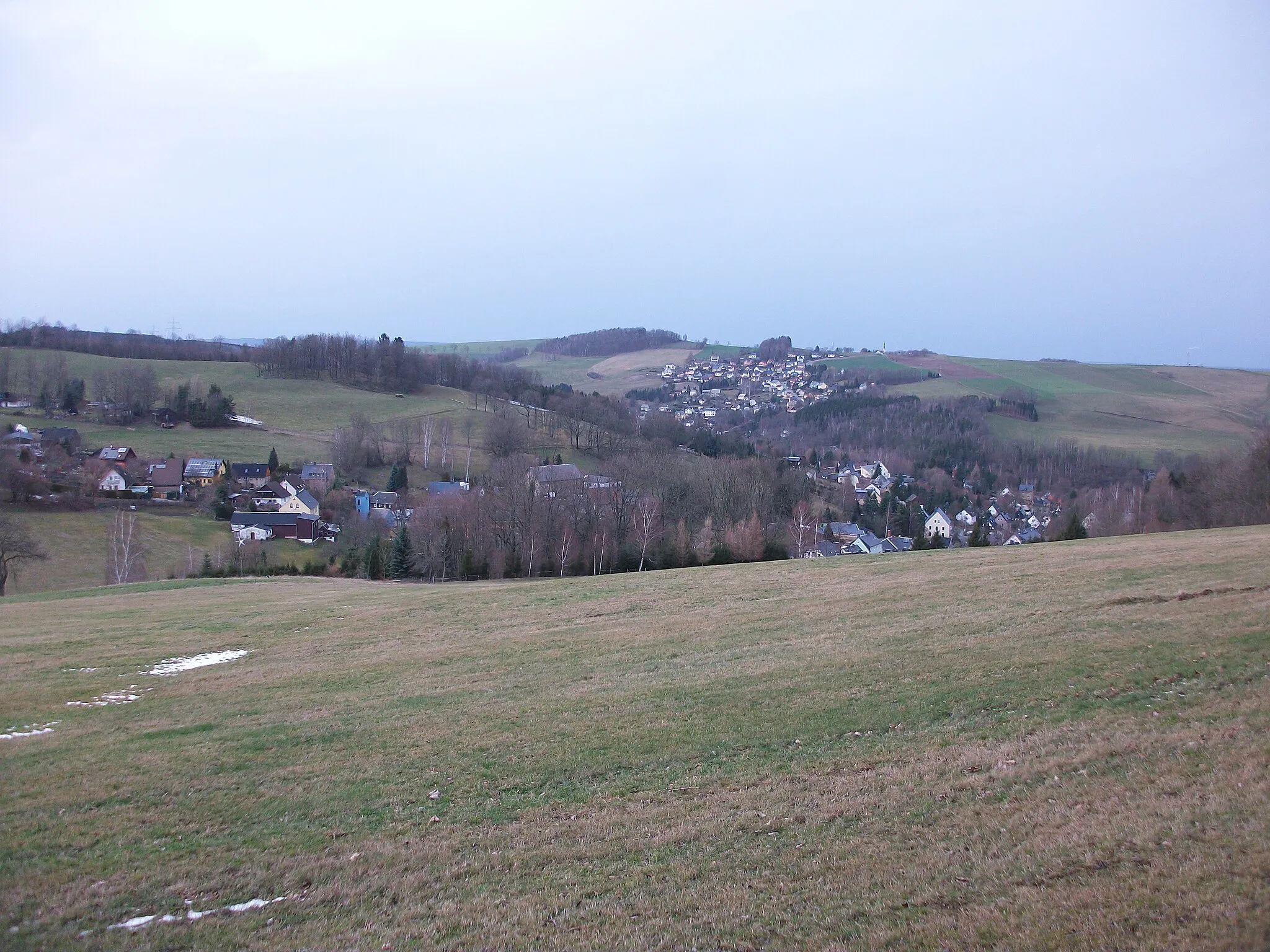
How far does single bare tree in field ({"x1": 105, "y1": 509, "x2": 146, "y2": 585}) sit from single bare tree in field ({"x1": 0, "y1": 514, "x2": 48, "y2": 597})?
4947mm

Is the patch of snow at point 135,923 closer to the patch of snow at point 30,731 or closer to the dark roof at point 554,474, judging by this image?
the patch of snow at point 30,731

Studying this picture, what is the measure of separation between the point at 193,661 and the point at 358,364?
427 feet

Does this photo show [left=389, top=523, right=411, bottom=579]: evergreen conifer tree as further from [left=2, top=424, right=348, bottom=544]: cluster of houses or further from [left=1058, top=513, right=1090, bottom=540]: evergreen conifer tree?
[left=1058, top=513, right=1090, bottom=540]: evergreen conifer tree

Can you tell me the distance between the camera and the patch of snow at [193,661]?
1930cm

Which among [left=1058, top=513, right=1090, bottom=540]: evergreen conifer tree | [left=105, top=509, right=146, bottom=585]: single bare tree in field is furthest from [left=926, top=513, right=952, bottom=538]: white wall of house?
[left=105, top=509, right=146, bottom=585]: single bare tree in field

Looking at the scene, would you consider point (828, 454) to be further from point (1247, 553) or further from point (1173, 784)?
point (1173, 784)

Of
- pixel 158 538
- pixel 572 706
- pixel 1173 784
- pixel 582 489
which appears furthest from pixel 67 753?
pixel 158 538

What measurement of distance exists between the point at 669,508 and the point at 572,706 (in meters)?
54.7

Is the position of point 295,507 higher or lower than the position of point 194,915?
lower

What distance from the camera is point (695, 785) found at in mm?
10094

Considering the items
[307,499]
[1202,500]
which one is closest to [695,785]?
[1202,500]

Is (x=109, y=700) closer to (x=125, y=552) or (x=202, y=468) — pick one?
(x=125, y=552)

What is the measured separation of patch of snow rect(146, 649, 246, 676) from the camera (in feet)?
63.3

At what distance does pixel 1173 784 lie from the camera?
823 cm
